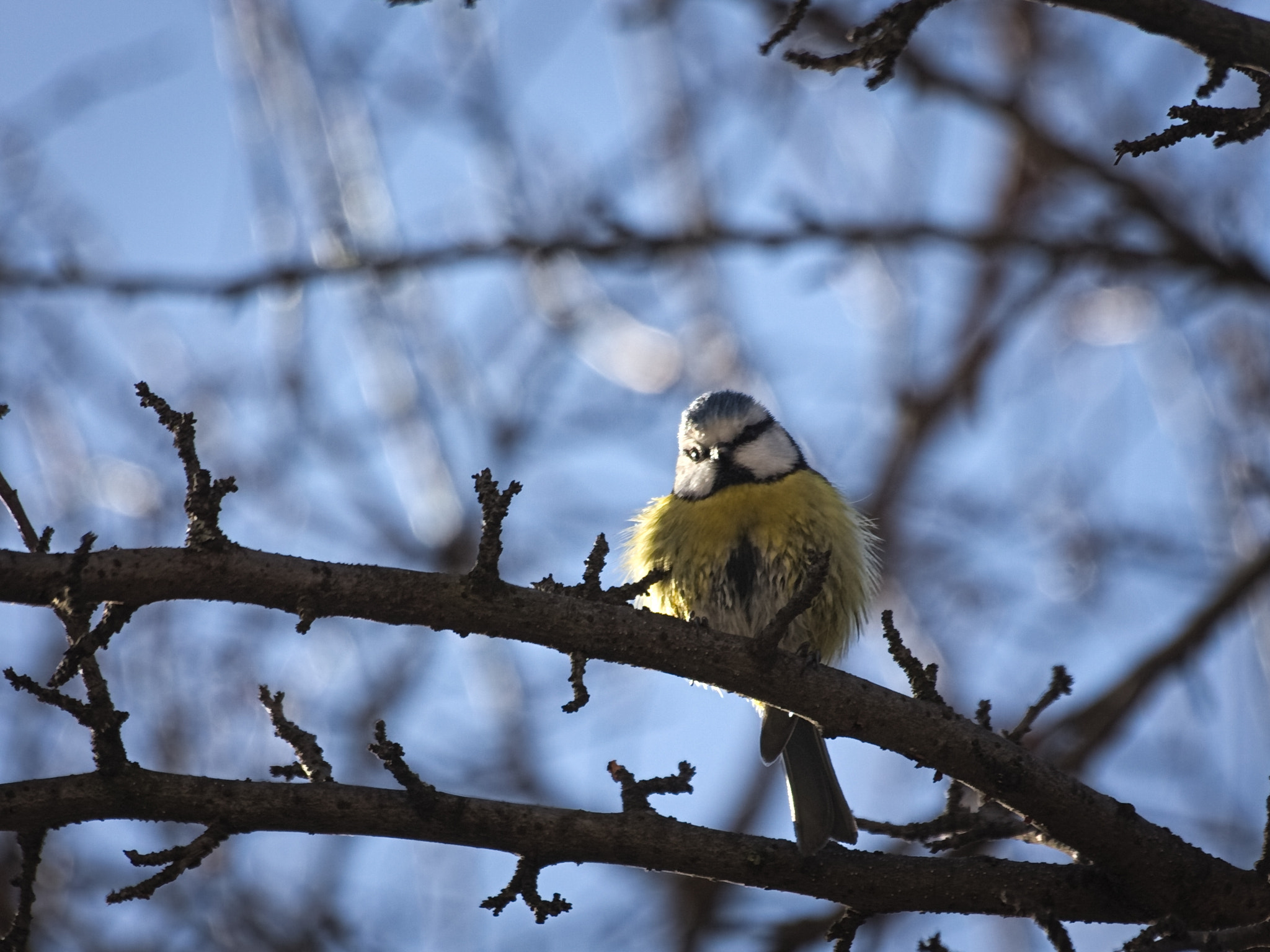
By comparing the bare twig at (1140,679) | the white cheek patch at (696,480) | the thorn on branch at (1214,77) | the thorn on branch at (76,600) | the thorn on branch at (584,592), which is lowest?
the thorn on branch at (76,600)

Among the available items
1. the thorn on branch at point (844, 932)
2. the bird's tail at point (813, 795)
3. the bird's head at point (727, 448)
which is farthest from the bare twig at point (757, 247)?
the thorn on branch at point (844, 932)

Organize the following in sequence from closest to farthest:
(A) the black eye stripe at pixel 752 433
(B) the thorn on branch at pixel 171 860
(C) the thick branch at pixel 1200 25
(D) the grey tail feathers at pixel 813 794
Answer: (C) the thick branch at pixel 1200 25 → (B) the thorn on branch at pixel 171 860 → (D) the grey tail feathers at pixel 813 794 → (A) the black eye stripe at pixel 752 433

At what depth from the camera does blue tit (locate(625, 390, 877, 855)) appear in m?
3.82

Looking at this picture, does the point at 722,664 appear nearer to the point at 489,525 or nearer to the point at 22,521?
the point at 489,525

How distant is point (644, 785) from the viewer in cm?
254

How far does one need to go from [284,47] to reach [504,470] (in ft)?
7.88

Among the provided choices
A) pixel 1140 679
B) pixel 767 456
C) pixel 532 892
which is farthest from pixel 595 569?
pixel 1140 679

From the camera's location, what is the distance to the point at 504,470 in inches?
249

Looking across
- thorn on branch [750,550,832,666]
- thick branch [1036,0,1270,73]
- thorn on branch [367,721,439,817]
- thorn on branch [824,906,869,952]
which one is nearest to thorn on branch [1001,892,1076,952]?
thorn on branch [824,906,869,952]

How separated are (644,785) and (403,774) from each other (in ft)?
1.80

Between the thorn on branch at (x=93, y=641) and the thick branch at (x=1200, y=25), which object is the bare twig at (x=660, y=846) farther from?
the thick branch at (x=1200, y=25)

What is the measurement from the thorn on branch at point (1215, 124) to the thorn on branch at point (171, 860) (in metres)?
1.91

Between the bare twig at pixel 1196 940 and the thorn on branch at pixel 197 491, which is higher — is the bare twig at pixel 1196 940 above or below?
below

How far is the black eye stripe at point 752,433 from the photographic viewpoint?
425 cm
